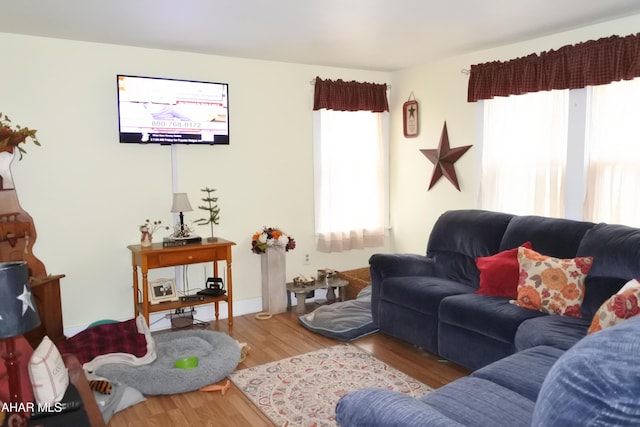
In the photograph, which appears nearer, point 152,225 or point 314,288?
point 152,225

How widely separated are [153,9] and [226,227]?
2.08m

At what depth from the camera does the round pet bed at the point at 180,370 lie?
2992mm

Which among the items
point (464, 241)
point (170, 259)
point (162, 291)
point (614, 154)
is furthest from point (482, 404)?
point (162, 291)

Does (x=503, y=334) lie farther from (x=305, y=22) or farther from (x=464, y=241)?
(x=305, y=22)

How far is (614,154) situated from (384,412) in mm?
2979

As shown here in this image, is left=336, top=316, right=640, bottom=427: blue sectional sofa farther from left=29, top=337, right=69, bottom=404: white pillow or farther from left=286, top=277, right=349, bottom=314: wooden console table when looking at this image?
left=286, top=277, right=349, bottom=314: wooden console table

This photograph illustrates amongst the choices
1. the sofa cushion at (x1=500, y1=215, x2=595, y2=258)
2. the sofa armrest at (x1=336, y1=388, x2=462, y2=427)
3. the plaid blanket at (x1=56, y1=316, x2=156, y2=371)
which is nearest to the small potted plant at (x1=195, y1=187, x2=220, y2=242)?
the plaid blanket at (x1=56, y1=316, x2=156, y2=371)

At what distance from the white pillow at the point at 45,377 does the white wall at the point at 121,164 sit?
6.71 ft

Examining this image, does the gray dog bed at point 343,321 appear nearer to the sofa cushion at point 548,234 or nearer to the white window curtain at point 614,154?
the sofa cushion at point 548,234

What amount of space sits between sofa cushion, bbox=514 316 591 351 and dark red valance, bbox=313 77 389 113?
2.97 m

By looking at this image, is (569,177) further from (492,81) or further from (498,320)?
(498,320)

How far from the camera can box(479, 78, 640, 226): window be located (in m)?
3.44

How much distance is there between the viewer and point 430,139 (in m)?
4.98

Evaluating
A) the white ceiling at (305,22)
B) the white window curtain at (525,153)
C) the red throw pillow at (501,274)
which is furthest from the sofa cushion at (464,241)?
the white ceiling at (305,22)
